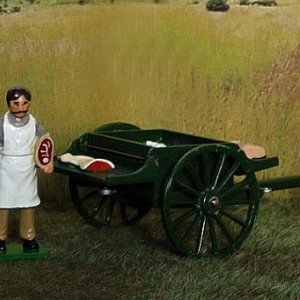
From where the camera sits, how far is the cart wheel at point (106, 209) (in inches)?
95.5

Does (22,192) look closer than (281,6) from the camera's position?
Yes

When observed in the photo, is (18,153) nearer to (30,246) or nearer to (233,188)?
(30,246)

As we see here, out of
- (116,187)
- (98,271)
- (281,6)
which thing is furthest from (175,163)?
(281,6)

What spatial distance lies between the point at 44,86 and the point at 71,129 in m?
0.17

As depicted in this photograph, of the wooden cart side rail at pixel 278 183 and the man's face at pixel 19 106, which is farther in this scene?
the wooden cart side rail at pixel 278 183

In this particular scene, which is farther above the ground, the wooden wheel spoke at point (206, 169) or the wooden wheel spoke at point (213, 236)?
the wooden wheel spoke at point (206, 169)

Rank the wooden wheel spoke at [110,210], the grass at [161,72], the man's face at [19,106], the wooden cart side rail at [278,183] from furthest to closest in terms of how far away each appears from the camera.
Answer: the grass at [161,72]
the wooden wheel spoke at [110,210]
the wooden cart side rail at [278,183]
the man's face at [19,106]

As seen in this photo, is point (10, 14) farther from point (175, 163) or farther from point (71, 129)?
point (175, 163)

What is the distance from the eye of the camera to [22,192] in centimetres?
206

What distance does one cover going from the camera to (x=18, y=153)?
2039mm

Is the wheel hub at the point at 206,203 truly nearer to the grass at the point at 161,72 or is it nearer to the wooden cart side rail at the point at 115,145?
the wooden cart side rail at the point at 115,145

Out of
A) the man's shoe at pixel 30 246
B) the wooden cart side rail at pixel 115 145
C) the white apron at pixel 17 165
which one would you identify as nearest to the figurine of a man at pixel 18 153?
the white apron at pixel 17 165

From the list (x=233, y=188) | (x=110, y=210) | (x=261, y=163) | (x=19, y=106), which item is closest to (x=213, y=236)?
(x=233, y=188)

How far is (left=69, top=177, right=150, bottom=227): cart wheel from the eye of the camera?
243cm
